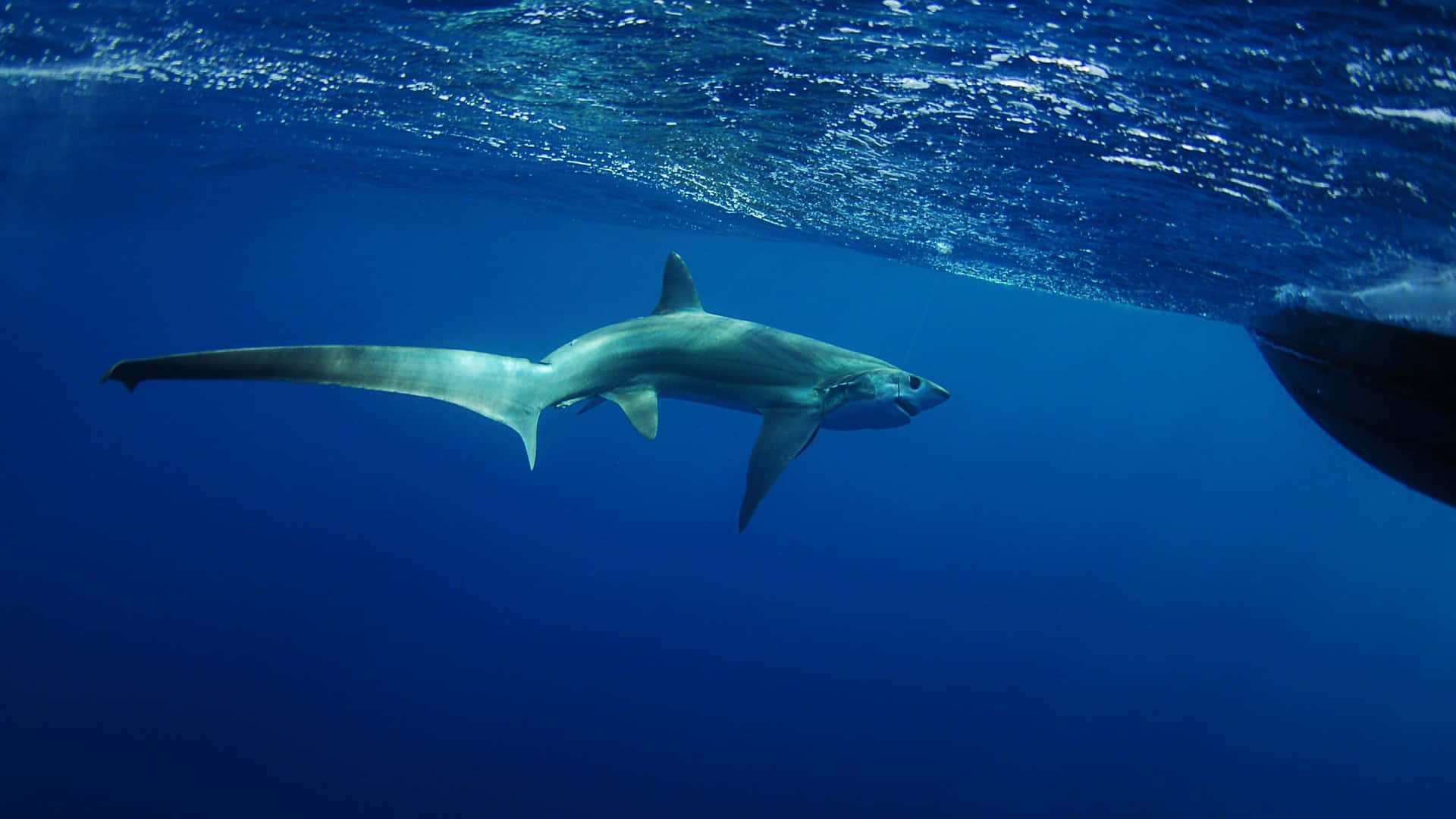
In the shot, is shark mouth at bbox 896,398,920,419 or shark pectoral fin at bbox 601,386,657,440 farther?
shark mouth at bbox 896,398,920,419

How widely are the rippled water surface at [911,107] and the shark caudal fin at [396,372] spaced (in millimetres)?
5456

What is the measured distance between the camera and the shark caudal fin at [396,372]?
3.12 m

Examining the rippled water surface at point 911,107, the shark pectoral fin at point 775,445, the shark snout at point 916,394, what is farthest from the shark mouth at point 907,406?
the rippled water surface at point 911,107

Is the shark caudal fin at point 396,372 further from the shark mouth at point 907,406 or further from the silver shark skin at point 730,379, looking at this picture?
the shark mouth at point 907,406

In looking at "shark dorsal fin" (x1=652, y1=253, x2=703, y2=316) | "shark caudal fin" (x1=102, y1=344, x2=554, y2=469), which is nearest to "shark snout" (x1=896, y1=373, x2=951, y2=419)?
"shark dorsal fin" (x1=652, y1=253, x2=703, y2=316)

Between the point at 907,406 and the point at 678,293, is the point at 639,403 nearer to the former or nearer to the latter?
the point at 678,293

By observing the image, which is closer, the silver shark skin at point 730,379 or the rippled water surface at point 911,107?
the silver shark skin at point 730,379

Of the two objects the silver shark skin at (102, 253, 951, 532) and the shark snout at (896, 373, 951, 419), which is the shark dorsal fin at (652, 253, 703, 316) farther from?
the shark snout at (896, 373, 951, 419)

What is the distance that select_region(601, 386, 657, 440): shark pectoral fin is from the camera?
5.73 meters

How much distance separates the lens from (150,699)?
19.8m

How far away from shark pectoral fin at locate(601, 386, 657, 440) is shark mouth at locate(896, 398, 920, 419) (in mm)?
2133

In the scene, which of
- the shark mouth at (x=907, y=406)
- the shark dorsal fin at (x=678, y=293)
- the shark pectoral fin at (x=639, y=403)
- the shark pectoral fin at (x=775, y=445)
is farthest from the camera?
the shark dorsal fin at (x=678, y=293)

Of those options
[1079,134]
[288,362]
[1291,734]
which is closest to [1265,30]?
[1079,134]

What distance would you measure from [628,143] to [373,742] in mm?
18136
